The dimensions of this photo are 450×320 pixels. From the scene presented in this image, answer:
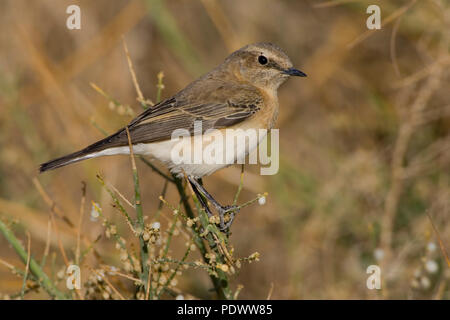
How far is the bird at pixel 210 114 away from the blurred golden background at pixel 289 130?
2.01 feet

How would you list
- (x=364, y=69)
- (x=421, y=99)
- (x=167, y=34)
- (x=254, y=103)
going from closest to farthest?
(x=254, y=103), (x=421, y=99), (x=167, y=34), (x=364, y=69)

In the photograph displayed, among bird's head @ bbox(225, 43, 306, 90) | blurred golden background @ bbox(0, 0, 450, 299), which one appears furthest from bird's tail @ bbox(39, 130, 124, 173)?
bird's head @ bbox(225, 43, 306, 90)

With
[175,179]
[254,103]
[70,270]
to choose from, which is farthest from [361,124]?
[70,270]

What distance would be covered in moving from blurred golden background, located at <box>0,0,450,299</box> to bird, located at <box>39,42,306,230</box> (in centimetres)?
61

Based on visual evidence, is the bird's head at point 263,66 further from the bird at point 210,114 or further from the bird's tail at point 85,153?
the bird's tail at point 85,153

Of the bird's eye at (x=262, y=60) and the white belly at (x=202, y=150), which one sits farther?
the bird's eye at (x=262, y=60)

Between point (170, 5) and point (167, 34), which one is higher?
point (170, 5)

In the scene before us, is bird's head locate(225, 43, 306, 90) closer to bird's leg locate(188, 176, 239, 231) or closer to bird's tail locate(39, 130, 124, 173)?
bird's leg locate(188, 176, 239, 231)

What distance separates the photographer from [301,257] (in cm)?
522

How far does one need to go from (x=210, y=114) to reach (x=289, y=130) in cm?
297

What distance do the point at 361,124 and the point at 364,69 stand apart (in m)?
1.02

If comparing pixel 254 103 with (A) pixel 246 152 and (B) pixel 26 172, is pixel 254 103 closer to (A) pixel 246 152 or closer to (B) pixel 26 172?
(A) pixel 246 152

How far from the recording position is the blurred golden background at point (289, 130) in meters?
5.08

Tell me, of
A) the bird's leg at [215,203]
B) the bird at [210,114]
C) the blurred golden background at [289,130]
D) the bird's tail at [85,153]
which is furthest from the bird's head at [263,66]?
the bird's tail at [85,153]
